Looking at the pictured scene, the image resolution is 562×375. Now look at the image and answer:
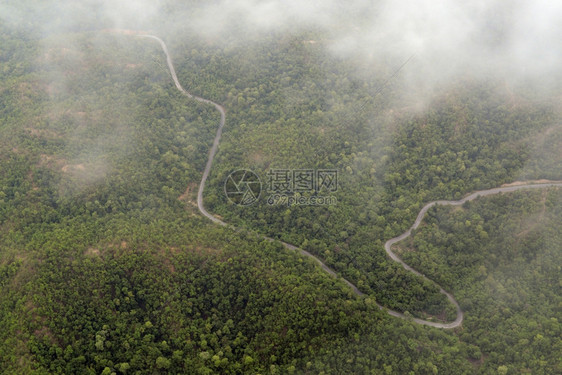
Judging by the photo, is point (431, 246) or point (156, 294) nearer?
point (156, 294)

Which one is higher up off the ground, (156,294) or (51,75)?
(51,75)

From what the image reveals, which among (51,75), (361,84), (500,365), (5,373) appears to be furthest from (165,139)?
(500,365)

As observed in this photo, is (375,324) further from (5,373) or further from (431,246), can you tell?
(5,373)
